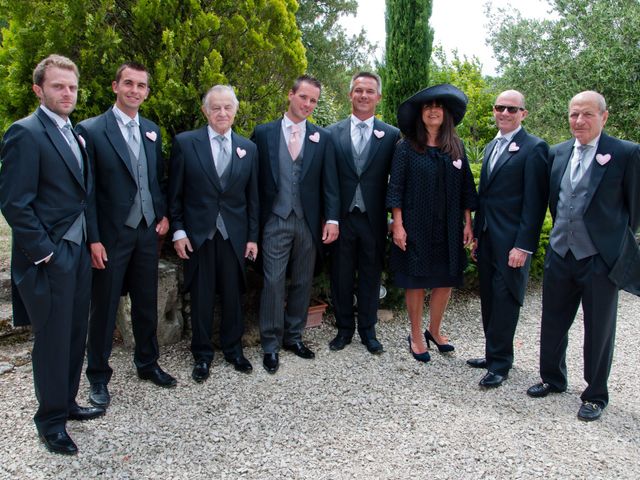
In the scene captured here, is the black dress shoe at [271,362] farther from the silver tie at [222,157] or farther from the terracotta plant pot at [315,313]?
the silver tie at [222,157]

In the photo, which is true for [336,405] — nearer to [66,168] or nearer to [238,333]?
[238,333]

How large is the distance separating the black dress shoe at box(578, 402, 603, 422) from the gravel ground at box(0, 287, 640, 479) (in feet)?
0.19

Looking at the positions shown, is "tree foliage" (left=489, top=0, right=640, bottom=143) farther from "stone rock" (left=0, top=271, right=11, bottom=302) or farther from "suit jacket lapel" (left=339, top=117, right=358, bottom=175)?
"stone rock" (left=0, top=271, right=11, bottom=302)

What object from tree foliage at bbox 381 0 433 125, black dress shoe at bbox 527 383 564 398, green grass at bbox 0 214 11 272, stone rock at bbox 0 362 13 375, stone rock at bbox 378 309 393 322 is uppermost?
tree foliage at bbox 381 0 433 125

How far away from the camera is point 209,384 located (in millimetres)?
3867

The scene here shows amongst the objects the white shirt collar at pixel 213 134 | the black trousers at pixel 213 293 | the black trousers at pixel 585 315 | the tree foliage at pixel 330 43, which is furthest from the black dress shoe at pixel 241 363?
the tree foliage at pixel 330 43

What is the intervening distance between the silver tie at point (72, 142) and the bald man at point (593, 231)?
296 centimetres

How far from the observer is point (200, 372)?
3934 mm

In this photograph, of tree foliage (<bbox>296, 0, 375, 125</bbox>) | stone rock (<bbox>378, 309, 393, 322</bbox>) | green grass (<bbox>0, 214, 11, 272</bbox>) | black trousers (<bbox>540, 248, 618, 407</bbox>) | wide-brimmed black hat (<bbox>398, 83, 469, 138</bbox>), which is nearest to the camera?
black trousers (<bbox>540, 248, 618, 407</bbox>)

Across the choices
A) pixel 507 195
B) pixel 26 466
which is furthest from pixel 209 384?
pixel 507 195

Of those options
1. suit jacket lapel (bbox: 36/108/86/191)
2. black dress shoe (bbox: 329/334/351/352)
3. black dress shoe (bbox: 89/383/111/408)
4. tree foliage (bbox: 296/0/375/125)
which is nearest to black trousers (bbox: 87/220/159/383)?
black dress shoe (bbox: 89/383/111/408)

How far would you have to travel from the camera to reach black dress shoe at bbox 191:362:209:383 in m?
3.89

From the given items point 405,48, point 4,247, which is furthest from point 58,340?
point 405,48

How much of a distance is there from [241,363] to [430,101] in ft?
7.85
